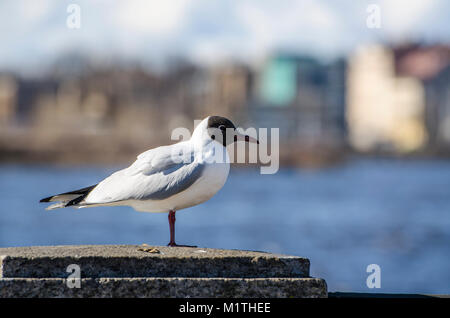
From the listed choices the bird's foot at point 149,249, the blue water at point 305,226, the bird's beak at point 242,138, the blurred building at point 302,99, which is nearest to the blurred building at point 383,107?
the blurred building at point 302,99

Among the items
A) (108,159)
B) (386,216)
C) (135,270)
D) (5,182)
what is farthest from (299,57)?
Result: (135,270)

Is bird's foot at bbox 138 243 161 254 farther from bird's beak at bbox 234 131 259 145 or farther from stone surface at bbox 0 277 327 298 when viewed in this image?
bird's beak at bbox 234 131 259 145

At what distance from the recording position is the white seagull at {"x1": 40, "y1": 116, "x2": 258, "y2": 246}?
12.2 ft

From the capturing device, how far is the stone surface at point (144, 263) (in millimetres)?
3086

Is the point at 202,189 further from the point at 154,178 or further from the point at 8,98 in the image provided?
the point at 8,98

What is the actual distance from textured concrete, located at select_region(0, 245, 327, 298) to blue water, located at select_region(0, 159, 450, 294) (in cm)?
1047

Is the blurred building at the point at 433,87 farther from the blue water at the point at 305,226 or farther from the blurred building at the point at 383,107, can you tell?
the blue water at the point at 305,226

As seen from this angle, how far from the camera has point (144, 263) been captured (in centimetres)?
313

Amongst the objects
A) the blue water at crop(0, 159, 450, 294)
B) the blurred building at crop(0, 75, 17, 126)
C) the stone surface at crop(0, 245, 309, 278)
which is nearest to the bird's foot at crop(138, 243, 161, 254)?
the stone surface at crop(0, 245, 309, 278)

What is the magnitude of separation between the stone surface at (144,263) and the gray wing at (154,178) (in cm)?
46

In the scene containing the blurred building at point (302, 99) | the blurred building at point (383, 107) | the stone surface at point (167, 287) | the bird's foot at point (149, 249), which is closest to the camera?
the stone surface at point (167, 287)
